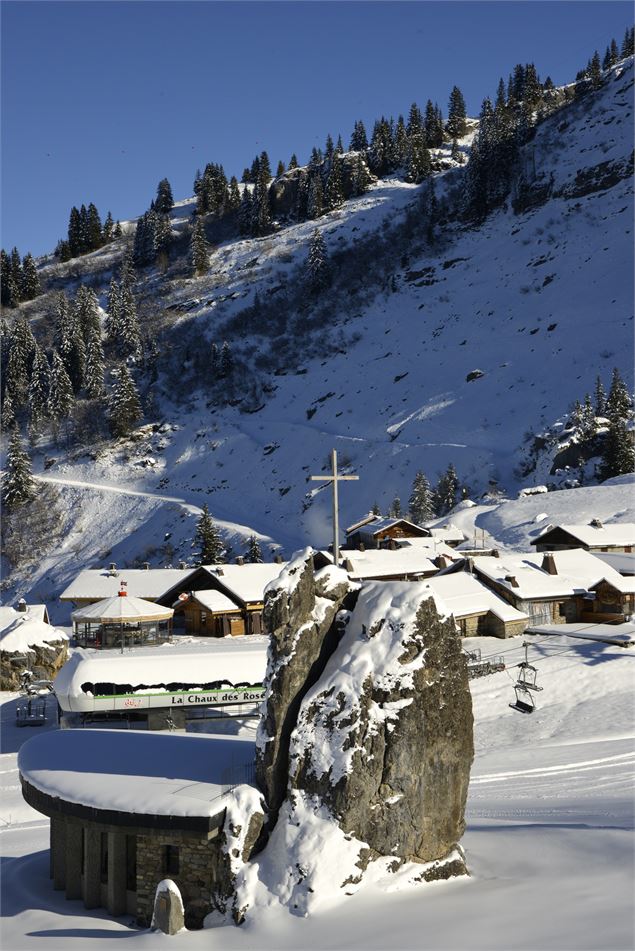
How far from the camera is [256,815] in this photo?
43.8ft

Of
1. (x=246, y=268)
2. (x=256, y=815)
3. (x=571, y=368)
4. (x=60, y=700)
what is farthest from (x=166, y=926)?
(x=246, y=268)

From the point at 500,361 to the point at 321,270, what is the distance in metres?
37.4

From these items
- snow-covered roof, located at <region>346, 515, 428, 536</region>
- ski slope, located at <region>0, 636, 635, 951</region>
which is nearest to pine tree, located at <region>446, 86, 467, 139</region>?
snow-covered roof, located at <region>346, 515, 428, 536</region>

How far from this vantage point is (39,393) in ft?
318

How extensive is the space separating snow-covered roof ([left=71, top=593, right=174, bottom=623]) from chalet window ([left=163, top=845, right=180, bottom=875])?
26250mm

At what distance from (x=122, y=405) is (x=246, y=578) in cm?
5209

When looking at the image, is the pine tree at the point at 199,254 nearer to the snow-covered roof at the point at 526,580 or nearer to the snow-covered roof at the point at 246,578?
Answer: the snow-covered roof at the point at 246,578

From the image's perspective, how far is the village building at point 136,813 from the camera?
1341 cm

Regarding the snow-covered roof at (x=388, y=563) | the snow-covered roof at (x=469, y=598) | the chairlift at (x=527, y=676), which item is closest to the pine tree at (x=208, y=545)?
the snow-covered roof at (x=388, y=563)

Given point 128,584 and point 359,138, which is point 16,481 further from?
point 359,138

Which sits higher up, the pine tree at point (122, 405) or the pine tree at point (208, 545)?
the pine tree at point (122, 405)

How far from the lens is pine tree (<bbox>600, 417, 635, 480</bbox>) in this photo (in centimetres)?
6806

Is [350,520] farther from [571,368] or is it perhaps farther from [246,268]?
[246,268]

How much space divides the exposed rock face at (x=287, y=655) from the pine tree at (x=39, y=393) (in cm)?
8886
